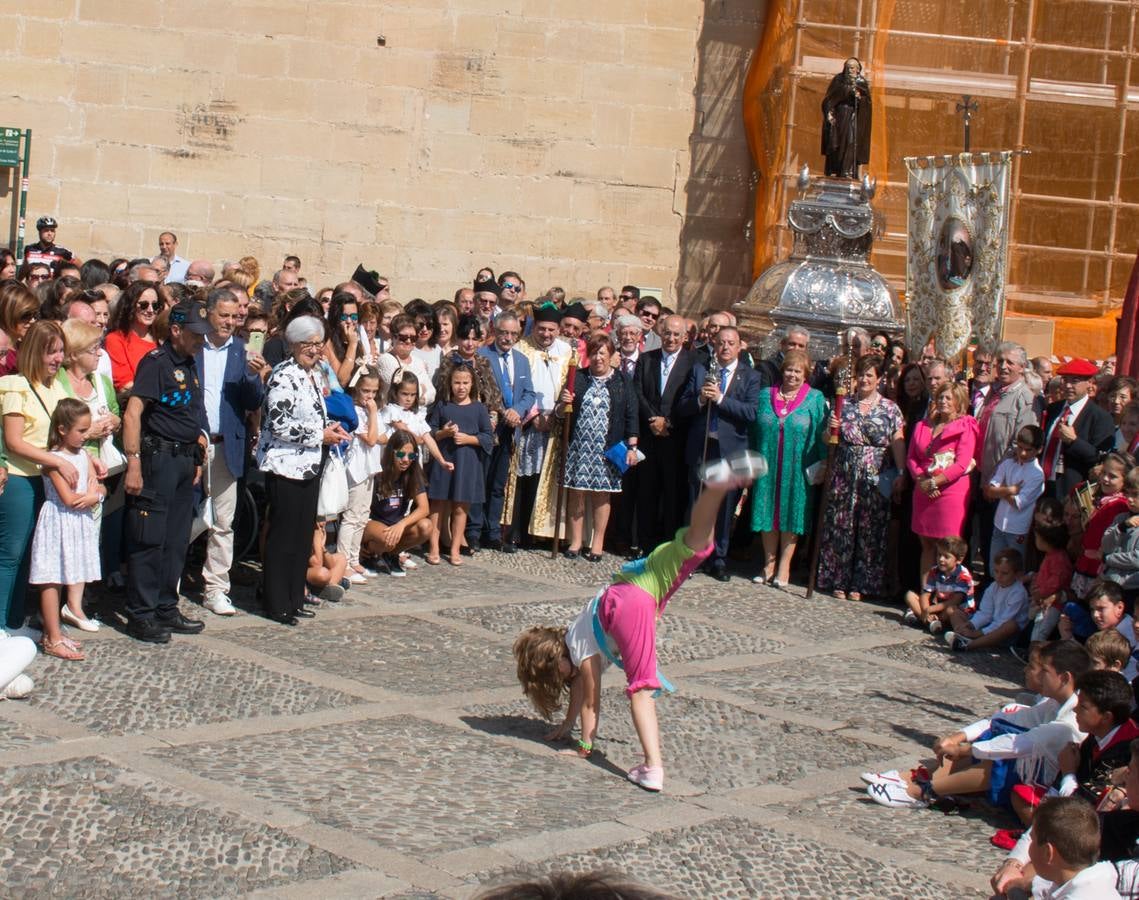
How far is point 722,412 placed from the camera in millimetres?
11570

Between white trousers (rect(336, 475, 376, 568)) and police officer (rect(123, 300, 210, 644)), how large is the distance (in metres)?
1.62

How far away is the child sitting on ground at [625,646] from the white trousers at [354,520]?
3261 millimetres

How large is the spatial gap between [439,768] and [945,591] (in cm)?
477

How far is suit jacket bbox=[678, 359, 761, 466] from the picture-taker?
1155 cm

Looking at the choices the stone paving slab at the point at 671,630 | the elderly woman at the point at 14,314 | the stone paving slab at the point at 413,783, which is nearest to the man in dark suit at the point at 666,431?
the stone paving slab at the point at 671,630

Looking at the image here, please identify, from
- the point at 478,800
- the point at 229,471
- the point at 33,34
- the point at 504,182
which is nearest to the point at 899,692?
the point at 478,800

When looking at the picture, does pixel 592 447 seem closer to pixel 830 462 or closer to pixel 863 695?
pixel 830 462

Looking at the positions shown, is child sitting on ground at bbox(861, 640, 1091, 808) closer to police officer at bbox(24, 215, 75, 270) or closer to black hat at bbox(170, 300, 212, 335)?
black hat at bbox(170, 300, 212, 335)

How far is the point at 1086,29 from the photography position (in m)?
17.0

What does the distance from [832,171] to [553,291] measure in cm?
280

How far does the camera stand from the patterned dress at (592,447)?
11641 millimetres

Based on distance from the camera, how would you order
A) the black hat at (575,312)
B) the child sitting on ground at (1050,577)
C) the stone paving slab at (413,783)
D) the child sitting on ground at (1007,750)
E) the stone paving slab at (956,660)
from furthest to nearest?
1. the black hat at (575,312)
2. the child sitting on ground at (1050,577)
3. the stone paving slab at (956,660)
4. the child sitting on ground at (1007,750)
5. the stone paving slab at (413,783)

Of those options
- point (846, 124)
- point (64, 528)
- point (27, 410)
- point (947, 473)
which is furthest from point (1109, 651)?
point (846, 124)

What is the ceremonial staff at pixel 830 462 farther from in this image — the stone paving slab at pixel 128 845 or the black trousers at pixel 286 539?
the stone paving slab at pixel 128 845
